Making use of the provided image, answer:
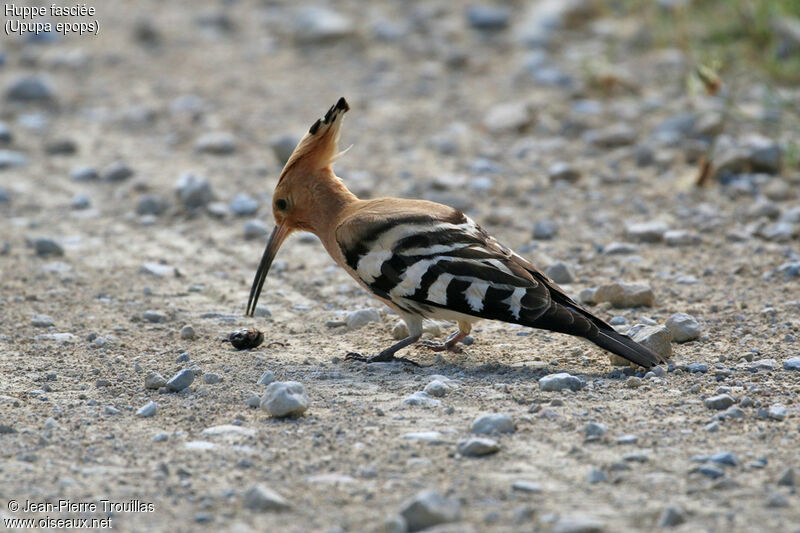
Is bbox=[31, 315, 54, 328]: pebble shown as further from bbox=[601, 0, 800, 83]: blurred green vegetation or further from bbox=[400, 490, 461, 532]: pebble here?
bbox=[601, 0, 800, 83]: blurred green vegetation

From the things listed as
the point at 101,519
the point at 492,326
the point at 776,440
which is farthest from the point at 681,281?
the point at 101,519

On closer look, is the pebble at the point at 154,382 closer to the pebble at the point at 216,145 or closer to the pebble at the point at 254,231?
the pebble at the point at 254,231

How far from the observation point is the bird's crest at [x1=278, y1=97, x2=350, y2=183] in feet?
16.9

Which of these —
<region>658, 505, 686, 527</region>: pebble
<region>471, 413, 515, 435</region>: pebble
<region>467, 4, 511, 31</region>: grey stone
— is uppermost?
<region>467, 4, 511, 31</region>: grey stone

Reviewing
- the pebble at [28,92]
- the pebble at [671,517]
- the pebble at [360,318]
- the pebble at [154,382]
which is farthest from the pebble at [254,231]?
the pebble at [671,517]

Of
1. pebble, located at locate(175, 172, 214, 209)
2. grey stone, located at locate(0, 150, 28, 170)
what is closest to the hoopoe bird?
pebble, located at locate(175, 172, 214, 209)

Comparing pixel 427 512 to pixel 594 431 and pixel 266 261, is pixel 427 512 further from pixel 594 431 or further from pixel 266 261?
pixel 266 261

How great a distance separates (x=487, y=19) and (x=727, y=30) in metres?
2.50

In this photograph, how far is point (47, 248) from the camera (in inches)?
245

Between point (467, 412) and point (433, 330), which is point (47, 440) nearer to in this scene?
point (467, 412)

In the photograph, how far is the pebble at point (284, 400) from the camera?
387 cm

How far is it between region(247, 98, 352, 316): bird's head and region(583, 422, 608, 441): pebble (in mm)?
1910

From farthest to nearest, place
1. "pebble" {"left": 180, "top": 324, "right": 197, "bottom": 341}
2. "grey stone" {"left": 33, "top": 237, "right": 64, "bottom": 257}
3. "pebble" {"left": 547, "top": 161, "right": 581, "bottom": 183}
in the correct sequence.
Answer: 1. "pebble" {"left": 547, "top": 161, "right": 581, "bottom": 183}
2. "grey stone" {"left": 33, "top": 237, "right": 64, "bottom": 257}
3. "pebble" {"left": 180, "top": 324, "right": 197, "bottom": 341}

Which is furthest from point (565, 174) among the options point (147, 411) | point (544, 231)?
point (147, 411)
